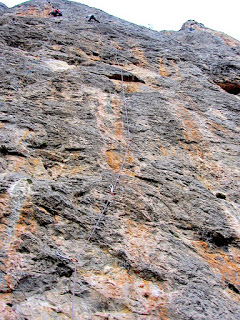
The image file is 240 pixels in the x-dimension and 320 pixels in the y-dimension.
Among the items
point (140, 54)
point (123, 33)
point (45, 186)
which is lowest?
point (45, 186)

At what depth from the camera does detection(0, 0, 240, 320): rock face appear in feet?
11.3

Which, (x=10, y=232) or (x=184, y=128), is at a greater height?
(x=184, y=128)

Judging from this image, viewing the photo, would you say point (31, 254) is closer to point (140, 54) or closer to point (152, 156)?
point (152, 156)

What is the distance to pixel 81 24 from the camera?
41.5 ft

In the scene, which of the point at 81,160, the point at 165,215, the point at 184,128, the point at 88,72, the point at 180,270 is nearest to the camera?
the point at 180,270

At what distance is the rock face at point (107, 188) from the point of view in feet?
11.3

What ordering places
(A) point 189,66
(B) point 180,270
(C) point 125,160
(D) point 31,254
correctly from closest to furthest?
(D) point 31,254 < (B) point 180,270 < (C) point 125,160 < (A) point 189,66

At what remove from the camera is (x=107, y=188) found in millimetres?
4895

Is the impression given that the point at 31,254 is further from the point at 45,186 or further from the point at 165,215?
the point at 165,215

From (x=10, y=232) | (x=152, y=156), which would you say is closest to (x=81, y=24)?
(x=152, y=156)

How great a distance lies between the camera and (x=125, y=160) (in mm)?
5828

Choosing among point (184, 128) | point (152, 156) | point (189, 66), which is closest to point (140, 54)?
point (189, 66)

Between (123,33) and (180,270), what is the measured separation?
12158 millimetres

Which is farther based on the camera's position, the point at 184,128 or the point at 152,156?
the point at 184,128
